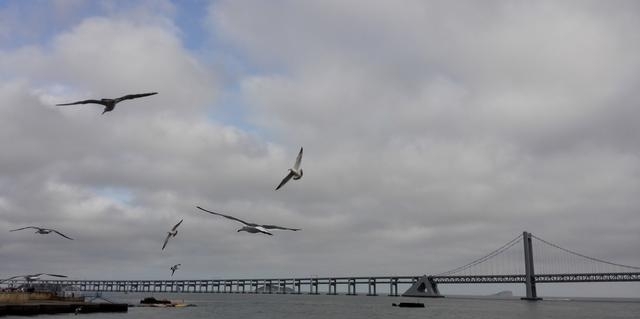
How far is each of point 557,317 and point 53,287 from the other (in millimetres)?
76974

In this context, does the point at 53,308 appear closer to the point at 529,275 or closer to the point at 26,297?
the point at 26,297

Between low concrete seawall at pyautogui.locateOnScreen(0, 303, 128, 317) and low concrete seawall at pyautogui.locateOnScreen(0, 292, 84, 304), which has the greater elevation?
low concrete seawall at pyautogui.locateOnScreen(0, 292, 84, 304)

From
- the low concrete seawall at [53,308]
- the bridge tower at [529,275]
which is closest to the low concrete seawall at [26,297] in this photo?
the low concrete seawall at [53,308]

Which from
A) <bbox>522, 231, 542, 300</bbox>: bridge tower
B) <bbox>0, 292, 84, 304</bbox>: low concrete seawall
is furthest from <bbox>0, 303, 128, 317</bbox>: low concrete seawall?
<bbox>522, 231, 542, 300</bbox>: bridge tower

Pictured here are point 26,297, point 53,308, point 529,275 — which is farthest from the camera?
point 529,275

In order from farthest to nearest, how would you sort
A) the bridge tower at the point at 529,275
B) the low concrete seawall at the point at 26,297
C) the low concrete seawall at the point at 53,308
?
the bridge tower at the point at 529,275, the low concrete seawall at the point at 26,297, the low concrete seawall at the point at 53,308

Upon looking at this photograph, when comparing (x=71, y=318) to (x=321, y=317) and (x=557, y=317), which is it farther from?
(x=557, y=317)

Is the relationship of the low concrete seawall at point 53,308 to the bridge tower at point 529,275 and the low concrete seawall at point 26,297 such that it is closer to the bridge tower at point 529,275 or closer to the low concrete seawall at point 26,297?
the low concrete seawall at point 26,297

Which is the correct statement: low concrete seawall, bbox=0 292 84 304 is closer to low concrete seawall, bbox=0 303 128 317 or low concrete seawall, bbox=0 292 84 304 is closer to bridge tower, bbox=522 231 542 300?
low concrete seawall, bbox=0 303 128 317

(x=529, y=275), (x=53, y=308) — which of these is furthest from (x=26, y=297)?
(x=529, y=275)

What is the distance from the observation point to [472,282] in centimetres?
19262

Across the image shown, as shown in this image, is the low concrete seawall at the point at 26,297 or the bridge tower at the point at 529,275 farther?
the bridge tower at the point at 529,275

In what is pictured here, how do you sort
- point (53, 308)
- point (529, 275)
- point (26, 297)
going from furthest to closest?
point (529, 275) → point (26, 297) → point (53, 308)

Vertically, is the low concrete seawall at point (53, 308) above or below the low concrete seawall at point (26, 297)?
below
